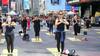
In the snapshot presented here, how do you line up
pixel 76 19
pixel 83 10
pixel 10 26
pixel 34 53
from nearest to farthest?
pixel 10 26
pixel 34 53
pixel 76 19
pixel 83 10

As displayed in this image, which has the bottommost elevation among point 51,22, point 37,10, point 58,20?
point 37,10

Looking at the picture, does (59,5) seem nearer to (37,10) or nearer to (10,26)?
(37,10)

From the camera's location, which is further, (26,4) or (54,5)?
(26,4)

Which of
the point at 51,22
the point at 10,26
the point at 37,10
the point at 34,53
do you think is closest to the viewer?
the point at 10,26

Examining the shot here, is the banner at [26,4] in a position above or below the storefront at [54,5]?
below

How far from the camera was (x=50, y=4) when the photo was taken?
124812 millimetres

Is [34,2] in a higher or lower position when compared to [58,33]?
lower

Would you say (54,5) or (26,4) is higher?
(54,5)

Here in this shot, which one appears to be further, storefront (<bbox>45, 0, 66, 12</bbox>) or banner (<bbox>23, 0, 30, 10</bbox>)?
banner (<bbox>23, 0, 30, 10</bbox>)

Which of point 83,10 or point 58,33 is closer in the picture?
point 58,33

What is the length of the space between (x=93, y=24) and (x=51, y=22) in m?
28.0

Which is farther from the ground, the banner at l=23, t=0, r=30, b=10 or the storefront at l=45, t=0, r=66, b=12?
the storefront at l=45, t=0, r=66, b=12

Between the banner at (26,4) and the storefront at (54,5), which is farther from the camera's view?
the banner at (26,4)

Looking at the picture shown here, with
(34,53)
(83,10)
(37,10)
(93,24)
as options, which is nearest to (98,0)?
(93,24)
